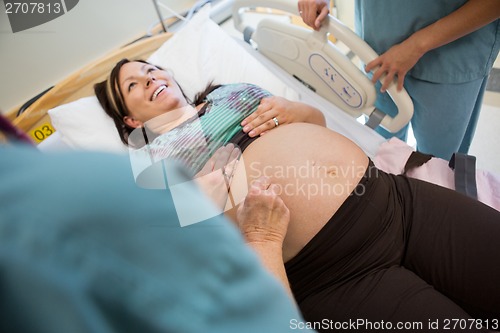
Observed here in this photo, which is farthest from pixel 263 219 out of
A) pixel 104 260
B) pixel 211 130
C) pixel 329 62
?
pixel 329 62

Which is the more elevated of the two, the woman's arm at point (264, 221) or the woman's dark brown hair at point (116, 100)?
the woman's dark brown hair at point (116, 100)

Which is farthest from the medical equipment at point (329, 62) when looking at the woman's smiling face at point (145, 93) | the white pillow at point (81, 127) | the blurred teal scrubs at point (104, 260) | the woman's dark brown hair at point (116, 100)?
the blurred teal scrubs at point (104, 260)

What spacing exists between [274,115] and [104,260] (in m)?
1.16

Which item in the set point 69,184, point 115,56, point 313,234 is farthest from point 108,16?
point 69,184

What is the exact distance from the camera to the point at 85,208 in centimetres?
23

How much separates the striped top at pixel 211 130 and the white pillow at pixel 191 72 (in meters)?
0.33

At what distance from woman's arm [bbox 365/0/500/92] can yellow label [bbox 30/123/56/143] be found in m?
1.51

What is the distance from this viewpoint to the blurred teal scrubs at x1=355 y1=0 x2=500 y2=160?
3.92 feet

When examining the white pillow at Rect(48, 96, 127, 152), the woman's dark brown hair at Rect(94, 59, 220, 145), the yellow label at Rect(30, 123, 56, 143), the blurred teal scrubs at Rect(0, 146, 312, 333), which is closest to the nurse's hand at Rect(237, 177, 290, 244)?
the blurred teal scrubs at Rect(0, 146, 312, 333)

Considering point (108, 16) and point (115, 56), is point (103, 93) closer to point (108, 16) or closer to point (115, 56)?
point (115, 56)

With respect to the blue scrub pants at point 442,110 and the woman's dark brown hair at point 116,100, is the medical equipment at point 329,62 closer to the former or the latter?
the blue scrub pants at point 442,110

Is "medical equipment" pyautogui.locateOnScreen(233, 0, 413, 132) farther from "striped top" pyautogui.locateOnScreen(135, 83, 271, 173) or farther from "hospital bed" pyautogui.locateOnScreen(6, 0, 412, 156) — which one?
"striped top" pyautogui.locateOnScreen(135, 83, 271, 173)

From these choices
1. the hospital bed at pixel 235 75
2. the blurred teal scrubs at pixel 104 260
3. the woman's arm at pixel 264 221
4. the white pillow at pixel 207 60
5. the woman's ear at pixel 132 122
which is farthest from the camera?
the white pillow at pixel 207 60

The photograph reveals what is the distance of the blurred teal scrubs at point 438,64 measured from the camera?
1.19m
